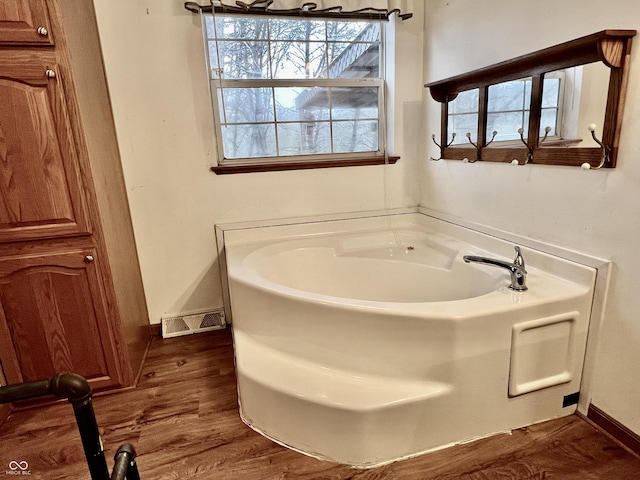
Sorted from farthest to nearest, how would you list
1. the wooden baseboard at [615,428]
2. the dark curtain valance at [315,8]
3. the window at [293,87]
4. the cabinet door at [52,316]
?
the window at [293,87] < the dark curtain valance at [315,8] < the cabinet door at [52,316] < the wooden baseboard at [615,428]

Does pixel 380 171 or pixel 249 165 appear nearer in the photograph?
pixel 249 165

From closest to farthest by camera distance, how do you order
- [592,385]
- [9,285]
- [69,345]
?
[592,385] < [9,285] < [69,345]

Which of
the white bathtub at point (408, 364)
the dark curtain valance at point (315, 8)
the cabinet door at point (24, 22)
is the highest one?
the dark curtain valance at point (315, 8)

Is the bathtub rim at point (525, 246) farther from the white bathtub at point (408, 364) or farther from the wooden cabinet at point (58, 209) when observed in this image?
the wooden cabinet at point (58, 209)

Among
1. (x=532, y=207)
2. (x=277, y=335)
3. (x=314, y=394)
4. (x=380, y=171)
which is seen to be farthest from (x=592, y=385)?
(x=380, y=171)

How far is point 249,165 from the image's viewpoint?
243 centimetres

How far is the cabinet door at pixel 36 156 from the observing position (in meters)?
1.52

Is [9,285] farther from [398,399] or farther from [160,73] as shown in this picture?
[398,399]

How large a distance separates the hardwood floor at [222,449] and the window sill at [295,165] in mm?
1256

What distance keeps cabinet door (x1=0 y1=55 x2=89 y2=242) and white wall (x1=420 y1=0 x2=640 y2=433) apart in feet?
6.33

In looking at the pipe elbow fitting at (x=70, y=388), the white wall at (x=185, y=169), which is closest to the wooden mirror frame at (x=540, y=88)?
the white wall at (x=185, y=169)

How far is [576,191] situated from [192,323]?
7.20 ft

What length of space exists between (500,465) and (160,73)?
2.46m

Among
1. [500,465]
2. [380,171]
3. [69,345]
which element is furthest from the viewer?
[380,171]
